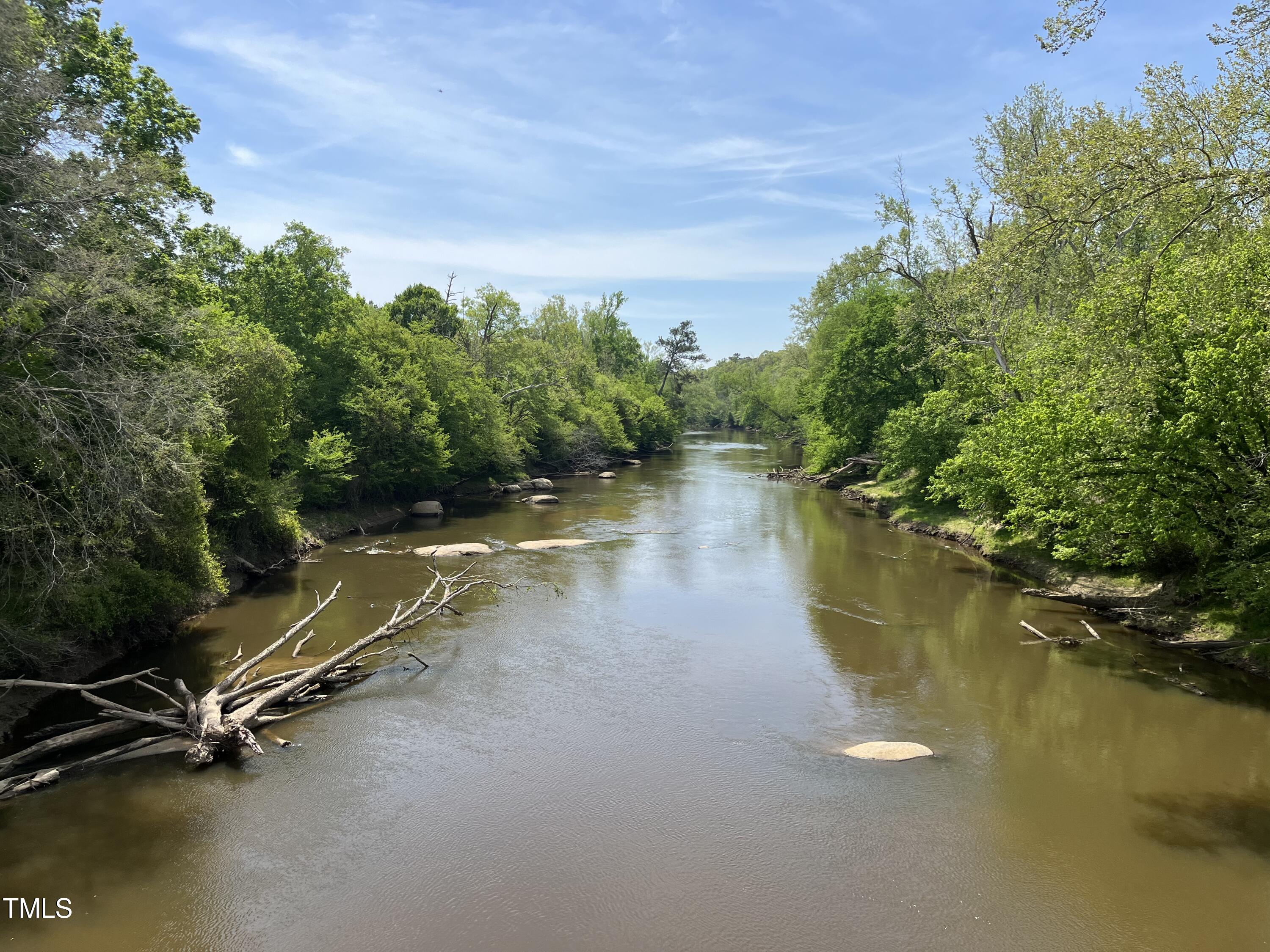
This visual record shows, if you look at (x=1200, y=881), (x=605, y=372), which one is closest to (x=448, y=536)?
(x=1200, y=881)

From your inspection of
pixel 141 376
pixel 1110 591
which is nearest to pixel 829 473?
pixel 1110 591

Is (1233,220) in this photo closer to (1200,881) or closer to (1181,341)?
(1181,341)

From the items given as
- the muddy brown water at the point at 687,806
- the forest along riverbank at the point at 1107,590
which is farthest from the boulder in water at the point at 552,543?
the forest along riverbank at the point at 1107,590

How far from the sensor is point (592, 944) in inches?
321

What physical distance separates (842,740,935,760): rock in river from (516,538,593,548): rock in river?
1635cm

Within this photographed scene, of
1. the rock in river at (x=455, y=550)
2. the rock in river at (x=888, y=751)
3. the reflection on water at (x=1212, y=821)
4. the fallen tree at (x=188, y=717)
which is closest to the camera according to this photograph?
the reflection on water at (x=1212, y=821)

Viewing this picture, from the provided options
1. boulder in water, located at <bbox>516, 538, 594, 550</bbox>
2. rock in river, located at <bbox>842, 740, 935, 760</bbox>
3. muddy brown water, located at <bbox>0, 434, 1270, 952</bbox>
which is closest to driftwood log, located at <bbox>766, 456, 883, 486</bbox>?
boulder in water, located at <bbox>516, 538, 594, 550</bbox>

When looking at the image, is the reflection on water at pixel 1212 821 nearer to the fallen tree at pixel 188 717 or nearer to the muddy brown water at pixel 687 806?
the muddy brown water at pixel 687 806

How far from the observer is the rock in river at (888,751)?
12305mm

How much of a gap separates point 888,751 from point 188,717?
1144 cm

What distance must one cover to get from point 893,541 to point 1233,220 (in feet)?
61.4

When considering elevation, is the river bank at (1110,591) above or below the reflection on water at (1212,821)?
above

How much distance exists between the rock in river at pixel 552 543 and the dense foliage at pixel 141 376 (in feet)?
25.1

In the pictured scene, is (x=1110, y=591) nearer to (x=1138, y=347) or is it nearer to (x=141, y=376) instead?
(x=1138, y=347)
